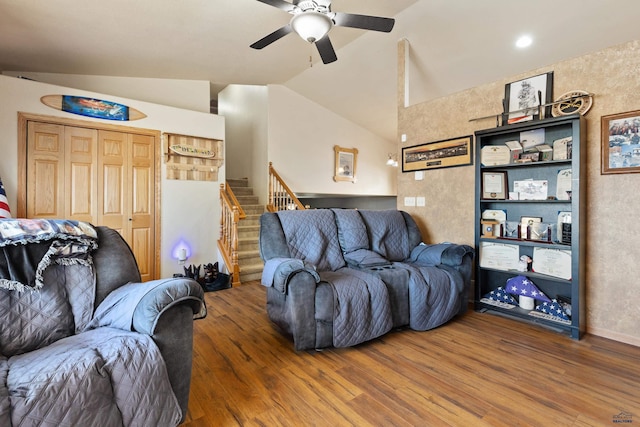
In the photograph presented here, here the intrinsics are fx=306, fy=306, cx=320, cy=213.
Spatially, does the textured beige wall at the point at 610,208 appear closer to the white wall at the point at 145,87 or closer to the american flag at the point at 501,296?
the american flag at the point at 501,296

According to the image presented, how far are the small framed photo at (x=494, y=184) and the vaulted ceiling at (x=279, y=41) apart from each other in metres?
1.76

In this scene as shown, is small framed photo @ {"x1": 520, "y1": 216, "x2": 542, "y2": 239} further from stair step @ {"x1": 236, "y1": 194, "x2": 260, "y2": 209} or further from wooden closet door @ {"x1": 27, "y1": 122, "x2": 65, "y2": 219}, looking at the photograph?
wooden closet door @ {"x1": 27, "y1": 122, "x2": 65, "y2": 219}

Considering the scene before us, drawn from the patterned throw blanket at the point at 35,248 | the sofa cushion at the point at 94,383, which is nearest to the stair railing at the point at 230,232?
the patterned throw blanket at the point at 35,248

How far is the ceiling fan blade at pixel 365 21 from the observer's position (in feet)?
7.91

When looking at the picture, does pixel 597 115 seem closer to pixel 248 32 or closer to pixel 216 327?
pixel 248 32

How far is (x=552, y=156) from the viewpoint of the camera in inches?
105

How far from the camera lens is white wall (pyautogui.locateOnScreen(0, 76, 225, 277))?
3.33 meters

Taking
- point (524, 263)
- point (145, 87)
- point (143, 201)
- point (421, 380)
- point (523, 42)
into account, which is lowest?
point (421, 380)

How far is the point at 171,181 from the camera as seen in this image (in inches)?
174

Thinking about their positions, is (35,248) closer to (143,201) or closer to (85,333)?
(85,333)

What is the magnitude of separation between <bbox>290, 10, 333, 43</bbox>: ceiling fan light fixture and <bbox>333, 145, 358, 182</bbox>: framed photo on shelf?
4622mm

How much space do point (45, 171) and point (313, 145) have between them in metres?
4.46

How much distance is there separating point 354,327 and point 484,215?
1898 millimetres

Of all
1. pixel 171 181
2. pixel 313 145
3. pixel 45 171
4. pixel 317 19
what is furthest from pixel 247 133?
pixel 317 19
